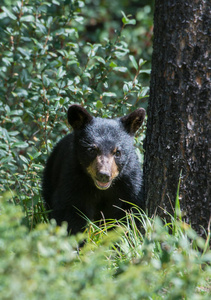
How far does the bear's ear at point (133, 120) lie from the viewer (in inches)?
169

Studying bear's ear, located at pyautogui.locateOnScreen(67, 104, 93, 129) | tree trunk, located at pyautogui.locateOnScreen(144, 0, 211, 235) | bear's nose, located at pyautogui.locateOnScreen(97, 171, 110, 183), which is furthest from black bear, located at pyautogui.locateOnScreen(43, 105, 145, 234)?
tree trunk, located at pyautogui.locateOnScreen(144, 0, 211, 235)

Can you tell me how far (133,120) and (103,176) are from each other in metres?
0.74

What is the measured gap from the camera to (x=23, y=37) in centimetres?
543

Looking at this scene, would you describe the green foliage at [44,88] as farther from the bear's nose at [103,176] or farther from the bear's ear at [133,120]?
the bear's nose at [103,176]

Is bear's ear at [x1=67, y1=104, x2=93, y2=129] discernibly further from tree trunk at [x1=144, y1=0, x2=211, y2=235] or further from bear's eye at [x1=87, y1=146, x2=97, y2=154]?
tree trunk at [x1=144, y1=0, x2=211, y2=235]

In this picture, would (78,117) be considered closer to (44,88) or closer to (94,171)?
(94,171)

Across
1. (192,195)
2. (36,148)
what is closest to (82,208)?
(192,195)

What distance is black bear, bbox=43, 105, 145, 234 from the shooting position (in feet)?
13.4

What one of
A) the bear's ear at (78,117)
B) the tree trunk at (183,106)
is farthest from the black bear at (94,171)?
the tree trunk at (183,106)

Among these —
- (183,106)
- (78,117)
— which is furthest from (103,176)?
(183,106)

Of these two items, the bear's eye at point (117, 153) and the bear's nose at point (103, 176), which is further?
the bear's eye at point (117, 153)

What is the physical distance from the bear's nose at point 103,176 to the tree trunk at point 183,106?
434 mm

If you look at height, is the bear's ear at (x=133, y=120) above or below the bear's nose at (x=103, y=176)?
above

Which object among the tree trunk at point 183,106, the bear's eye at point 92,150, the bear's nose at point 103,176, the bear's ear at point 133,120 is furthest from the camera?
the bear's ear at point 133,120
